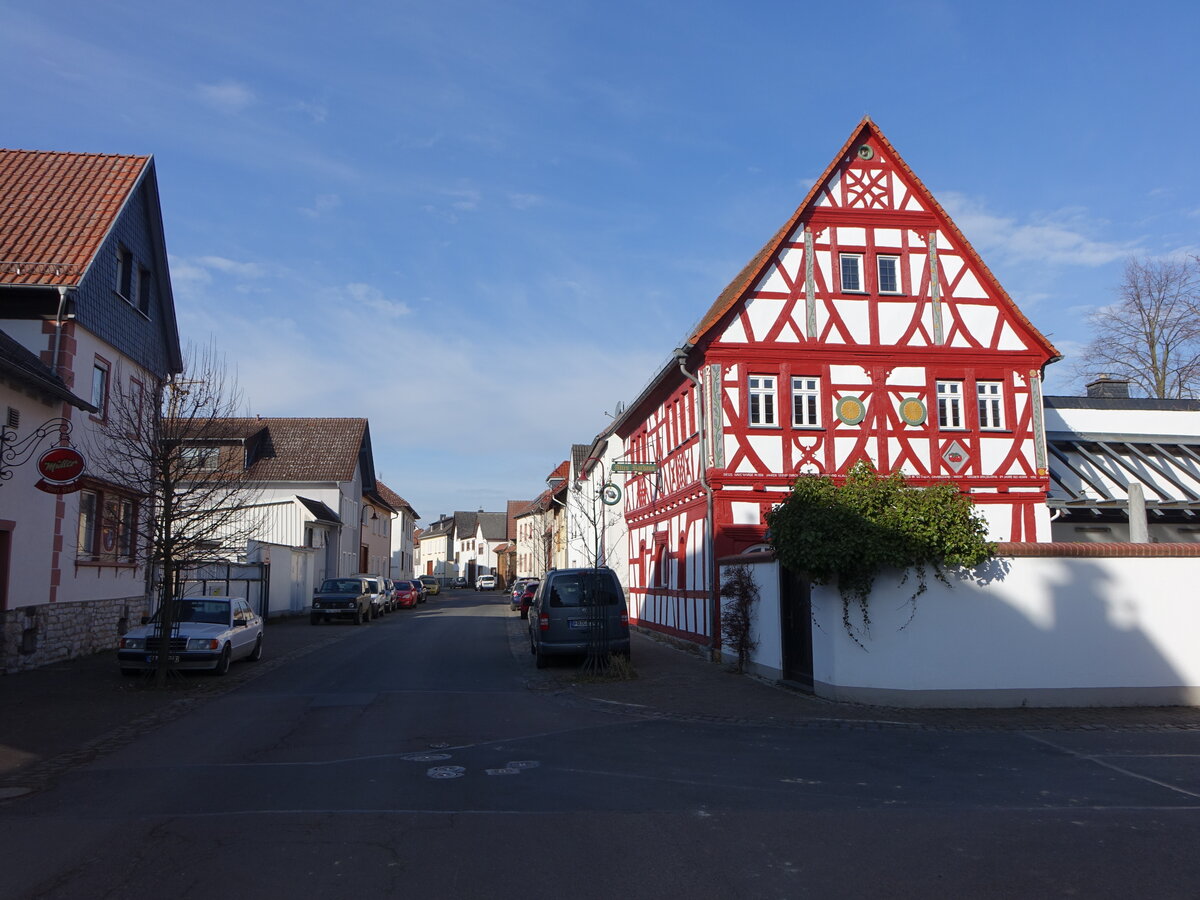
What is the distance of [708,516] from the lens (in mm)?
20734

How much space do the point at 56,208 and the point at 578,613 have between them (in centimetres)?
1363

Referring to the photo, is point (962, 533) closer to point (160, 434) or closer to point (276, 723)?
point (276, 723)

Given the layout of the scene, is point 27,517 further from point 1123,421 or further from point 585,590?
point 1123,421

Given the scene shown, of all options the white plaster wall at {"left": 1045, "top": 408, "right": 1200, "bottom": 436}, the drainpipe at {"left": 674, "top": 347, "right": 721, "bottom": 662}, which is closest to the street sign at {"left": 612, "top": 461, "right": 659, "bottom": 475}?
the drainpipe at {"left": 674, "top": 347, "right": 721, "bottom": 662}

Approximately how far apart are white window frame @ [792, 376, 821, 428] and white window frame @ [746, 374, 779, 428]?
1.61 feet

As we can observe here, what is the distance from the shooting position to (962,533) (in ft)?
43.0

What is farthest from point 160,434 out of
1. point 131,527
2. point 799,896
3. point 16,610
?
point 799,896

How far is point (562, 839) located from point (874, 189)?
19272mm

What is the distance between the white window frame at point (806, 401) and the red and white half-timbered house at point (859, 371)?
0.03m

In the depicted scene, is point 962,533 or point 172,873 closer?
point 172,873

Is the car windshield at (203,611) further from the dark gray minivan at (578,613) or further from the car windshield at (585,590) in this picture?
the car windshield at (585,590)

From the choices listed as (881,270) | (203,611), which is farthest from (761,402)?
(203,611)

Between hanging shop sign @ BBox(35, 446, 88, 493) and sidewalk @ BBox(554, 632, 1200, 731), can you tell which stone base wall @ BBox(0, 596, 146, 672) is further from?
sidewalk @ BBox(554, 632, 1200, 731)

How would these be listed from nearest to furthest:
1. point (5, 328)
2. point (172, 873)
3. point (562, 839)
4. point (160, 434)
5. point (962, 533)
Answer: point (172, 873)
point (562, 839)
point (962, 533)
point (160, 434)
point (5, 328)
